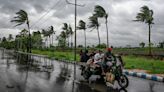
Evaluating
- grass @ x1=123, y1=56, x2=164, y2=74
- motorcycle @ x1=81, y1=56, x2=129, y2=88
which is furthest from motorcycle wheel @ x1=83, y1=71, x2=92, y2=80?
grass @ x1=123, y1=56, x2=164, y2=74

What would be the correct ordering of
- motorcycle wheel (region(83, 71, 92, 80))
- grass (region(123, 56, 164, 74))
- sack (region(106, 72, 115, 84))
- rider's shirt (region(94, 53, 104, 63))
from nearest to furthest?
sack (region(106, 72, 115, 84)), rider's shirt (region(94, 53, 104, 63)), motorcycle wheel (region(83, 71, 92, 80)), grass (region(123, 56, 164, 74))

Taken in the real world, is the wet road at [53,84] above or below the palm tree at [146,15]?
below

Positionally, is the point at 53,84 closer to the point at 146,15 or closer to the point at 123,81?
the point at 123,81

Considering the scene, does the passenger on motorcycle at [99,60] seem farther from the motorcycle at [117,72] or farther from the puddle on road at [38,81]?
the puddle on road at [38,81]

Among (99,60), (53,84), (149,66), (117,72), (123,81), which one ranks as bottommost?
(149,66)

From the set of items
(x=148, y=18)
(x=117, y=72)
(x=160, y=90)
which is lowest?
(x=160, y=90)

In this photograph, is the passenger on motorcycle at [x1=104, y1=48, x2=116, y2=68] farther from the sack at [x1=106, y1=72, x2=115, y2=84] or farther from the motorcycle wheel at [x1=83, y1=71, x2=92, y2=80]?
the motorcycle wheel at [x1=83, y1=71, x2=92, y2=80]

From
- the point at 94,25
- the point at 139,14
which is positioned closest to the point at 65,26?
the point at 94,25

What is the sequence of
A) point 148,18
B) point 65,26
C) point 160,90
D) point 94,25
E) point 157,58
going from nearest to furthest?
point 160,90 → point 157,58 → point 148,18 → point 94,25 → point 65,26

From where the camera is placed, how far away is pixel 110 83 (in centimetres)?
1170

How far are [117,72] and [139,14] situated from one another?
135ft

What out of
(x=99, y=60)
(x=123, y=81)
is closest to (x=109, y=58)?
(x=99, y=60)

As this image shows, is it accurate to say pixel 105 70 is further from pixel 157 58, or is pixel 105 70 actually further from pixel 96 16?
pixel 96 16

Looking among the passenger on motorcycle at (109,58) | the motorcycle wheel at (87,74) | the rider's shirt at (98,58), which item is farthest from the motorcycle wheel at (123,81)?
the motorcycle wheel at (87,74)
